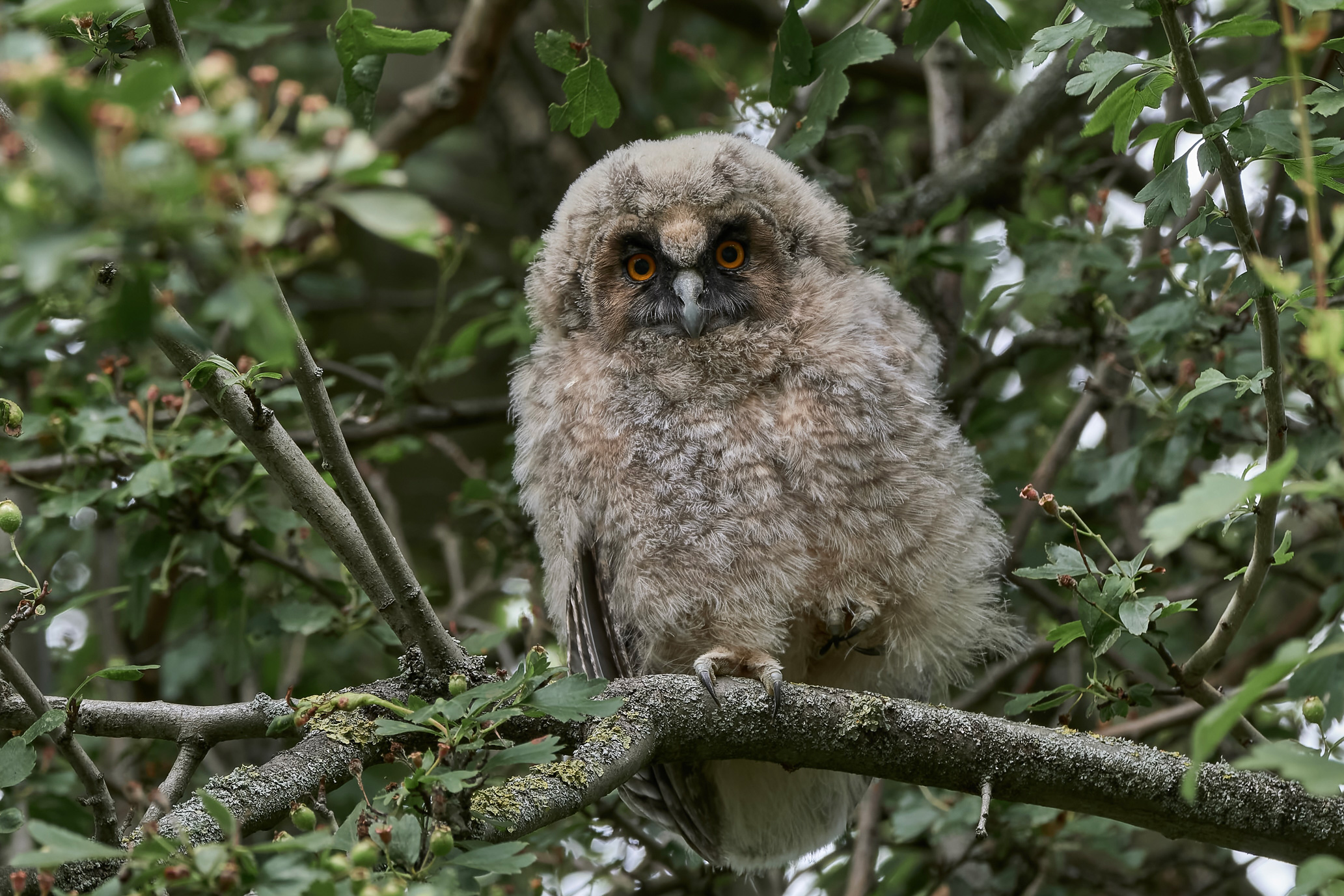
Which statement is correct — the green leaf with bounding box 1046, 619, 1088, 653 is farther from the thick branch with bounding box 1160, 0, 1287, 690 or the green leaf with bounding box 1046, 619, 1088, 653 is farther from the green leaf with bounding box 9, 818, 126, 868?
the green leaf with bounding box 9, 818, 126, 868

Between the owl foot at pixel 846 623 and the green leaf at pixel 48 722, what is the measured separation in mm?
1562

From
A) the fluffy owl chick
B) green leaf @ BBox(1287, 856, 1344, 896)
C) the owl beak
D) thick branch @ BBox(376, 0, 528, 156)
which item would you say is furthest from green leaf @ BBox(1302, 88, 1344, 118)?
thick branch @ BBox(376, 0, 528, 156)

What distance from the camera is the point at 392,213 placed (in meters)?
0.85

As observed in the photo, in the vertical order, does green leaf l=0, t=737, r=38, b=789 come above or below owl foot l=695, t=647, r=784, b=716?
above

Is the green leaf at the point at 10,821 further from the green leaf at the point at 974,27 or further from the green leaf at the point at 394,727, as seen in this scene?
the green leaf at the point at 974,27

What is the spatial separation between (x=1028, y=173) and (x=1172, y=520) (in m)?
2.93

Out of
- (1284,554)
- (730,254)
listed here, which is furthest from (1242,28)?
(730,254)

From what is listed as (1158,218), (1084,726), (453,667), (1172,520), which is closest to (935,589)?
(1158,218)

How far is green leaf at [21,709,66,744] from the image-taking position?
159cm

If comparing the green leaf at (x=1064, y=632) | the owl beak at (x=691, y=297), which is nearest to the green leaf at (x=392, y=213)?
the green leaf at (x=1064, y=632)

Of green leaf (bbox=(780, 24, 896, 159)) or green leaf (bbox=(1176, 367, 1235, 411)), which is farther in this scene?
green leaf (bbox=(780, 24, 896, 159))

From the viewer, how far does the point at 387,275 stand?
565 cm

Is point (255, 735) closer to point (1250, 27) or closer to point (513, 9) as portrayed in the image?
point (1250, 27)

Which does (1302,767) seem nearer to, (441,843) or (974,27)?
(441,843)
